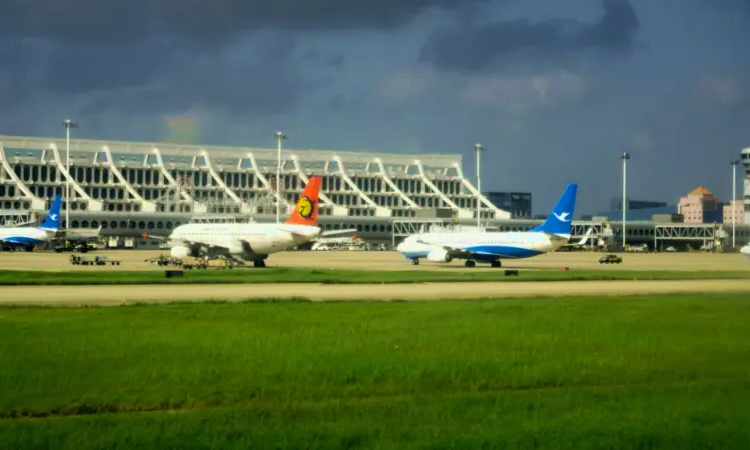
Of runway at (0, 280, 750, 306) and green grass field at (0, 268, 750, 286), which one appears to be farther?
green grass field at (0, 268, 750, 286)

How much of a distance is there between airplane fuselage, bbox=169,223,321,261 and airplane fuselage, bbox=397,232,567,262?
12.0 metres

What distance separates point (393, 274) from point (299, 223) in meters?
20.2

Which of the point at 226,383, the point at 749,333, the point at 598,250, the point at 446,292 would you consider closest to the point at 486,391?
the point at 226,383

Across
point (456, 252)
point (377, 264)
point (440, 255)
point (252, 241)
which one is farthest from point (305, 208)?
point (456, 252)

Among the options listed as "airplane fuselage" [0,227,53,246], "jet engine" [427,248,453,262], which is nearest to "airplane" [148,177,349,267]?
"jet engine" [427,248,453,262]

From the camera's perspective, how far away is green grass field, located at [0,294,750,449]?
14.7m

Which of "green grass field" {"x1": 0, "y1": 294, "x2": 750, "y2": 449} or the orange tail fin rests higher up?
Result: the orange tail fin

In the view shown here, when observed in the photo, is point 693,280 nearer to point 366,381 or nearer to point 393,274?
point 393,274

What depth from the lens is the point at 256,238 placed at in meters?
81.6

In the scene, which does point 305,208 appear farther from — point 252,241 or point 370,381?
point 370,381

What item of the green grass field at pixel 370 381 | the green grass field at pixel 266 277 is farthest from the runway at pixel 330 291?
the green grass field at pixel 370 381

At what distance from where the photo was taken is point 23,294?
4269cm

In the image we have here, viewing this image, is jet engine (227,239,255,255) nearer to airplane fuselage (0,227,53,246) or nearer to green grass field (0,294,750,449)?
green grass field (0,294,750,449)

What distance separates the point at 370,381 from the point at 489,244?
66490 millimetres
